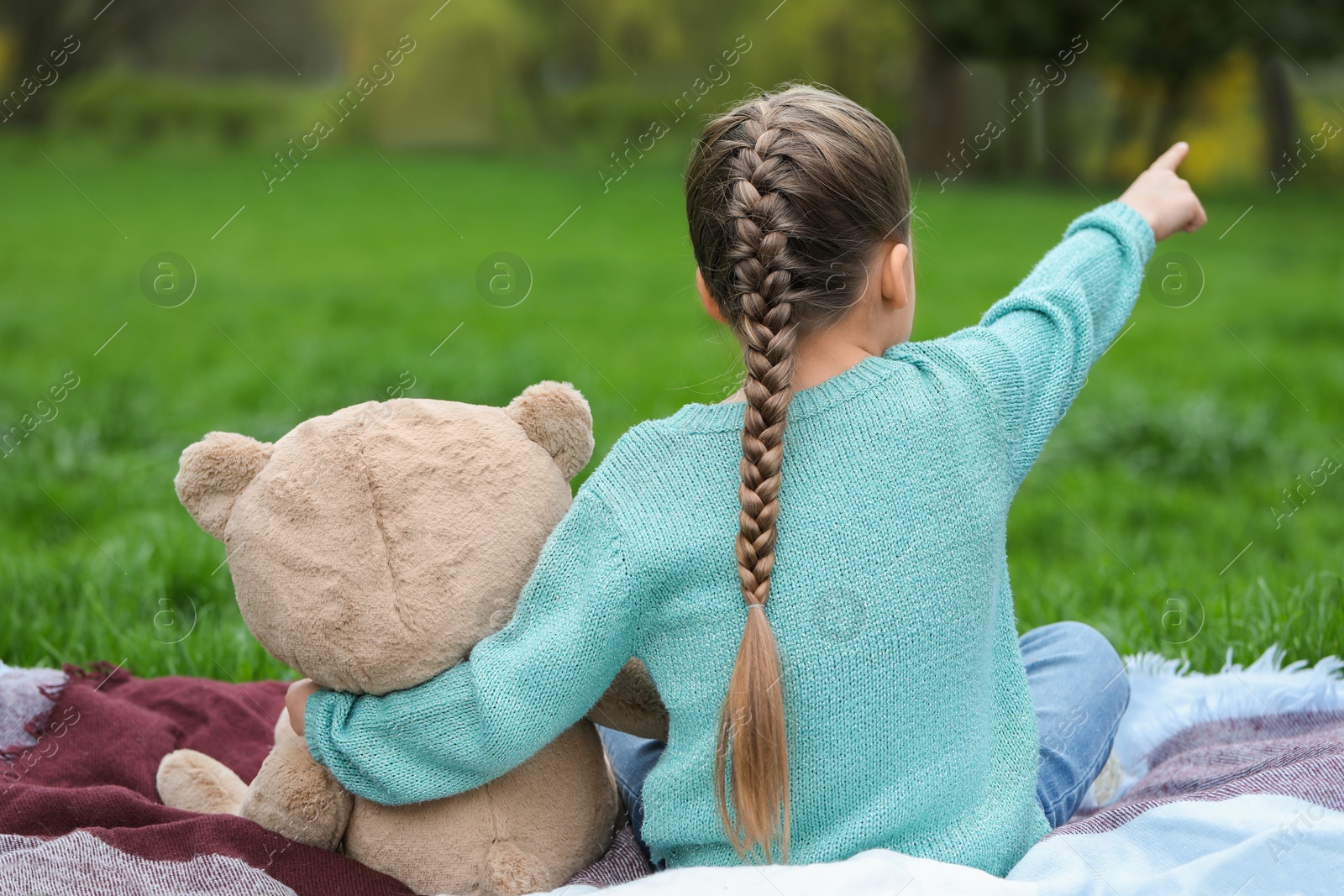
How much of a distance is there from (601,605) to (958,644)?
1.53 ft

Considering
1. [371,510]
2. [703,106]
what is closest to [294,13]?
[703,106]

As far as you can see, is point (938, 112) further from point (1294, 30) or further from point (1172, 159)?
point (1172, 159)

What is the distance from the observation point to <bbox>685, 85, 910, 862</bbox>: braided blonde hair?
1451 millimetres

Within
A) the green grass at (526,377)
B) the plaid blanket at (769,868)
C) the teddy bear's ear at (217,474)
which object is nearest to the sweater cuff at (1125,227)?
the green grass at (526,377)

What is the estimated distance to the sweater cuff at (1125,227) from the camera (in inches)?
75.1

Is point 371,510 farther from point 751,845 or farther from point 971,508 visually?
point 971,508

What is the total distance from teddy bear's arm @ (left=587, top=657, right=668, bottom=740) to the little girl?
123 mm

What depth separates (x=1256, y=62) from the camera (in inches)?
576

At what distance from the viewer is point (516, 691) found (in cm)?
151

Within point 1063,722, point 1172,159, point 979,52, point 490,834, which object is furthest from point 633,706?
point 979,52

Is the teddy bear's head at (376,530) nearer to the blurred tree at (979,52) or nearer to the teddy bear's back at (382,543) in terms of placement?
the teddy bear's back at (382,543)

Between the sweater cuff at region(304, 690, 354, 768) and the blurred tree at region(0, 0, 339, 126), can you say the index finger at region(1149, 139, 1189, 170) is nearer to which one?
the sweater cuff at region(304, 690, 354, 768)

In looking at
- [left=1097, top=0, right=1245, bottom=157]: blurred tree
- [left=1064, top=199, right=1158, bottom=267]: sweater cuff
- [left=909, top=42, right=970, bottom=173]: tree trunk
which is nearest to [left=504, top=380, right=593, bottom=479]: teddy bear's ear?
[left=1064, top=199, right=1158, bottom=267]: sweater cuff

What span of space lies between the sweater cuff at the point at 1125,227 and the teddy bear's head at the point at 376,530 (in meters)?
0.98
